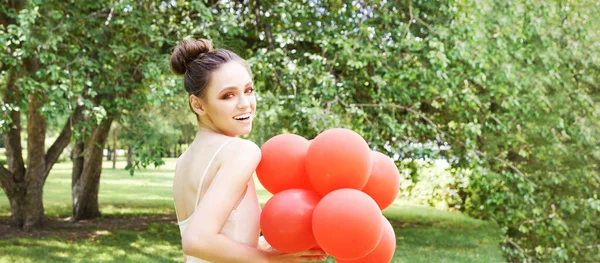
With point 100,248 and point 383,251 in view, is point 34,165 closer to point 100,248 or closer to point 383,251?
point 100,248

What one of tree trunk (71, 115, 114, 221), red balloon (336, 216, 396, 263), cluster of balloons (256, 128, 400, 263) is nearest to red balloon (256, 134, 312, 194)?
cluster of balloons (256, 128, 400, 263)

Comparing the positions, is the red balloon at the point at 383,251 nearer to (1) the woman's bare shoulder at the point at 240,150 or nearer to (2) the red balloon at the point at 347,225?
(2) the red balloon at the point at 347,225

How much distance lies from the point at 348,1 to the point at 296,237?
6582 mm

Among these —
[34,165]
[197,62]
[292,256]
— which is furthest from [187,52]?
[34,165]

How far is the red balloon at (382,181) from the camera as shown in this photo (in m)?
2.35

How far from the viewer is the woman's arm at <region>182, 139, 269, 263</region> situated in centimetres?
186

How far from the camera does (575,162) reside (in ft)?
32.0

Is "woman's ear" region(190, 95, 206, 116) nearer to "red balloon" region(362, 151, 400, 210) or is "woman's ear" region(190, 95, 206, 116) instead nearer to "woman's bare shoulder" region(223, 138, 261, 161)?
"woman's bare shoulder" region(223, 138, 261, 161)

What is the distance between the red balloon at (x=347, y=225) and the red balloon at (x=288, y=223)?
0.05m

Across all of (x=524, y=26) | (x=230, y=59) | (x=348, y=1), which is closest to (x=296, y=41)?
(x=348, y=1)

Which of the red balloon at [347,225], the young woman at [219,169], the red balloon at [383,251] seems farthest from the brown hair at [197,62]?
the red balloon at [383,251]

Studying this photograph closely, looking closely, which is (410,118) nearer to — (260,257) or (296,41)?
(296,41)

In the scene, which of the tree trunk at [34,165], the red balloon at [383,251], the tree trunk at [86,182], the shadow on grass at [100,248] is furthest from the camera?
the tree trunk at [86,182]

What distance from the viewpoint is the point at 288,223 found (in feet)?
6.82
